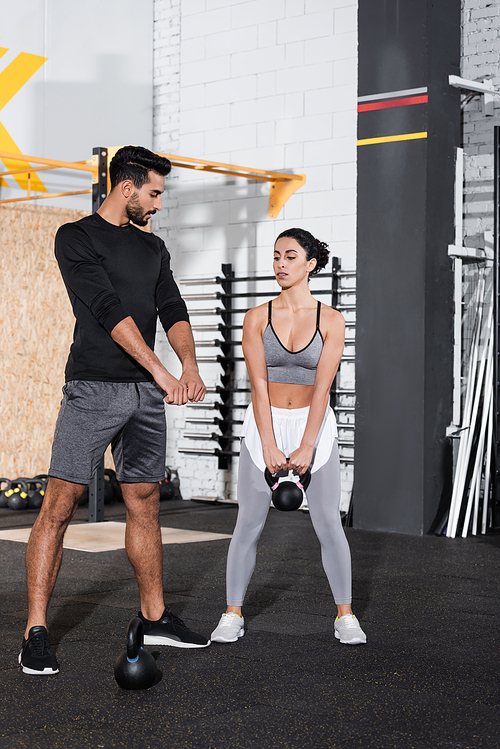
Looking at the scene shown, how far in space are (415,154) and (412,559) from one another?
242cm

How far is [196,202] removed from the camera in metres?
7.55

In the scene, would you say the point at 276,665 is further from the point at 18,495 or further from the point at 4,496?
the point at 4,496

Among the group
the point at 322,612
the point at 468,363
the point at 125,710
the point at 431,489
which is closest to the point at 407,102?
the point at 468,363

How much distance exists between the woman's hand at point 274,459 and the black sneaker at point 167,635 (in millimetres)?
561

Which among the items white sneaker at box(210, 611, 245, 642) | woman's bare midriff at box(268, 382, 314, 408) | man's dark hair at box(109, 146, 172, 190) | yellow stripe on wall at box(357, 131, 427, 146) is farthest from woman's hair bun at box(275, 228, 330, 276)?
yellow stripe on wall at box(357, 131, 427, 146)

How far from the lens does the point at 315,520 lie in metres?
2.94

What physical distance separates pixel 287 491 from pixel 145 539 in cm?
45

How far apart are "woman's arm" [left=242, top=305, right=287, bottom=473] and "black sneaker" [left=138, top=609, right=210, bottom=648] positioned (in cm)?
57

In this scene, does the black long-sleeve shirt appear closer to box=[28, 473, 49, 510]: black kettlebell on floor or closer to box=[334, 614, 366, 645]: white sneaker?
box=[334, 614, 366, 645]: white sneaker

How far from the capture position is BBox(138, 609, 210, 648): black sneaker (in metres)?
2.88

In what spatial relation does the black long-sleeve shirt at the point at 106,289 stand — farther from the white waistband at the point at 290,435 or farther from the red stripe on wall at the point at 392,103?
the red stripe on wall at the point at 392,103

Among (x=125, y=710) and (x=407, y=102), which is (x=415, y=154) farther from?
(x=125, y=710)

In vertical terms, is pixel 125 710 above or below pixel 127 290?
below

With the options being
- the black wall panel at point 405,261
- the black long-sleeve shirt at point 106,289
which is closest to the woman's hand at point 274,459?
the black long-sleeve shirt at point 106,289
